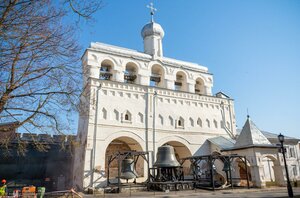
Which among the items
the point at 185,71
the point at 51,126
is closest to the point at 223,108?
the point at 185,71

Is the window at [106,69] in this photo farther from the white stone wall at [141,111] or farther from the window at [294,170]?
the window at [294,170]

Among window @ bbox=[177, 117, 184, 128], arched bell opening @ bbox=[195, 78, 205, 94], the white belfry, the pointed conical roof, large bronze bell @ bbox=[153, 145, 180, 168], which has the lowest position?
large bronze bell @ bbox=[153, 145, 180, 168]

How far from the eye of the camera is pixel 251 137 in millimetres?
16109

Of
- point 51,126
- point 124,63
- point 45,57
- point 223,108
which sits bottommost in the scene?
point 51,126

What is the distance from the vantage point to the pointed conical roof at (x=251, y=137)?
15931mm

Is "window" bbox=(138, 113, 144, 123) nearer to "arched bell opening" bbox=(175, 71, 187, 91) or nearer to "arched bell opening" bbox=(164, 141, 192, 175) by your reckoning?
"arched bell opening" bbox=(164, 141, 192, 175)

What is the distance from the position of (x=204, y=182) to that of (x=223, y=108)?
8.20 metres

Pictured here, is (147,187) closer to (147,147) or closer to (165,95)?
(147,147)

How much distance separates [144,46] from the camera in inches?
878

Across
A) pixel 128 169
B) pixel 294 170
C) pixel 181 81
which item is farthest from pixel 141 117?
pixel 294 170

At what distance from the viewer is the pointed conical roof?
52.3 feet

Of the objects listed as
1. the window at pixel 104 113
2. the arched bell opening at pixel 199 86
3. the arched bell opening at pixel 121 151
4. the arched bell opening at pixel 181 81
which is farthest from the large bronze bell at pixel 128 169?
the arched bell opening at pixel 199 86

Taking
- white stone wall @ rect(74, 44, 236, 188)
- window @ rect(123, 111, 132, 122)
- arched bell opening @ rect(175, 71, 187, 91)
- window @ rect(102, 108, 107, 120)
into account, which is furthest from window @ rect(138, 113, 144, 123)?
arched bell opening @ rect(175, 71, 187, 91)

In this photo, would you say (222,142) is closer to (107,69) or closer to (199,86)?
(199,86)
